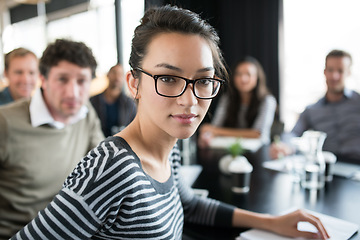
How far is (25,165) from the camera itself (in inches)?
50.4

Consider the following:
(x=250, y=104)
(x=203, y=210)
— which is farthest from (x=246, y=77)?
(x=203, y=210)

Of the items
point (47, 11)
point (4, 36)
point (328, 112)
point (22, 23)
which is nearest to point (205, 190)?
point (328, 112)

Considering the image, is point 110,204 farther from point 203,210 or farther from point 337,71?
point 337,71

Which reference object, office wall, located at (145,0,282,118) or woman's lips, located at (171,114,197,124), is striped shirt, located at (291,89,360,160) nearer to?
office wall, located at (145,0,282,118)

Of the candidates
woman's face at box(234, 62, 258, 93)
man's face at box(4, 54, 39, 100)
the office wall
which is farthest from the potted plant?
the office wall

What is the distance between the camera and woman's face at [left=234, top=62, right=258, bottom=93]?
3.03 metres

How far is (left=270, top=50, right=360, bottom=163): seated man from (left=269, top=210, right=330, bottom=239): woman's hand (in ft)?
5.42

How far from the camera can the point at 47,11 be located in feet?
26.7

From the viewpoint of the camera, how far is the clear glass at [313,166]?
140 centimetres

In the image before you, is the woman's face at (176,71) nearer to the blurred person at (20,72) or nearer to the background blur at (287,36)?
the blurred person at (20,72)

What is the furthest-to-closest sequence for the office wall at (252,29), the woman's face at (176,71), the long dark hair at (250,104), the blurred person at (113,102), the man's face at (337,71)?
the office wall at (252,29) → the blurred person at (113,102) → the long dark hair at (250,104) → the man's face at (337,71) → the woman's face at (176,71)

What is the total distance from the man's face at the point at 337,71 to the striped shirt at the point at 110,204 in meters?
2.09

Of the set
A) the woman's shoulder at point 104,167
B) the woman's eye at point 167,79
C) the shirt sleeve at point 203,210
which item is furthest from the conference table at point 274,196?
the woman's eye at point 167,79

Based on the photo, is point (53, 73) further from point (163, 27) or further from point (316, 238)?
point (316, 238)
